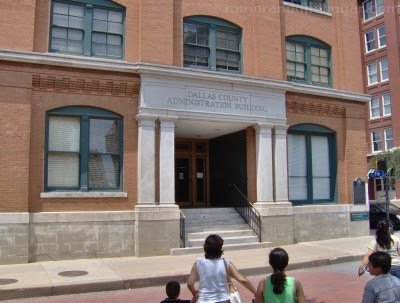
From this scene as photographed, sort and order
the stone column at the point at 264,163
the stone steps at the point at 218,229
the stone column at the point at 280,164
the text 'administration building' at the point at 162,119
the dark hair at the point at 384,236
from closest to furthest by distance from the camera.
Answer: the dark hair at the point at 384,236 → the text 'administration building' at the point at 162,119 → the stone steps at the point at 218,229 → the stone column at the point at 264,163 → the stone column at the point at 280,164

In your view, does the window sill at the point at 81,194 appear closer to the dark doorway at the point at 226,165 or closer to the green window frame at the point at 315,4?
the dark doorway at the point at 226,165

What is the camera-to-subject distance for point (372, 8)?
48250 mm

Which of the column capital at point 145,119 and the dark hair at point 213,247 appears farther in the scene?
the column capital at point 145,119

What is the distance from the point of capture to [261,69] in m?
17.0

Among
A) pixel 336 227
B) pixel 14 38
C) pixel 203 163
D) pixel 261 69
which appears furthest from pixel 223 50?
pixel 336 227

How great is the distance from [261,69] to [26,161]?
880 centimetres

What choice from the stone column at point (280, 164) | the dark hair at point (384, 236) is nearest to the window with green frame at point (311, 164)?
the stone column at point (280, 164)

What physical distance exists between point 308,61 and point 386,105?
31.2 metres

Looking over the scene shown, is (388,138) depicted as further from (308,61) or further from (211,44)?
(211,44)

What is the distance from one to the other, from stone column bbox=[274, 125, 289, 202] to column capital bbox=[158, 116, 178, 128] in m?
4.16

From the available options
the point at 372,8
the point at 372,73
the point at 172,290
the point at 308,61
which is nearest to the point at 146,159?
the point at 308,61

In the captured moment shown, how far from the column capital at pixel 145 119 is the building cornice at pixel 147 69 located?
1.39m

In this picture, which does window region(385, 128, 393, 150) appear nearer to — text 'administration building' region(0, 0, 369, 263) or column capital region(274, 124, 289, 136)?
text 'administration building' region(0, 0, 369, 263)

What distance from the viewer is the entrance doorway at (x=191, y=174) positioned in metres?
19.2
